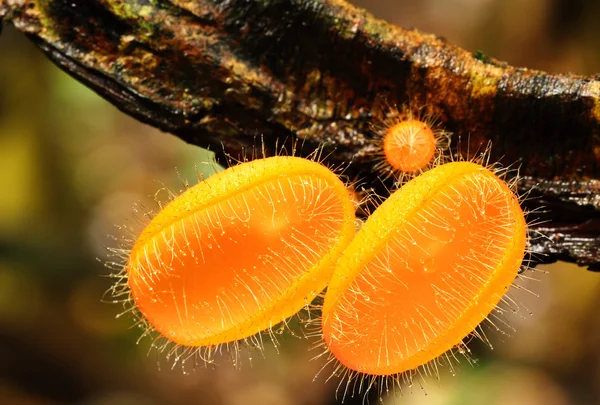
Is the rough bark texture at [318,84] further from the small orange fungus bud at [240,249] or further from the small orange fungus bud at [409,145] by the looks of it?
the small orange fungus bud at [240,249]

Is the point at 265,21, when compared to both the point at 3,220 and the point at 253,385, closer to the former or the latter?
the point at 253,385

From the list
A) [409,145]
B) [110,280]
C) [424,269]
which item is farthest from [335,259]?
[110,280]

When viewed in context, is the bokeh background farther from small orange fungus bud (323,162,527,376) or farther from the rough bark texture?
small orange fungus bud (323,162,527,376)

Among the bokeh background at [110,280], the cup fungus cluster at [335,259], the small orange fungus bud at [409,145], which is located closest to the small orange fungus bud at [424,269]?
the cup fungus cluster at [335,259]

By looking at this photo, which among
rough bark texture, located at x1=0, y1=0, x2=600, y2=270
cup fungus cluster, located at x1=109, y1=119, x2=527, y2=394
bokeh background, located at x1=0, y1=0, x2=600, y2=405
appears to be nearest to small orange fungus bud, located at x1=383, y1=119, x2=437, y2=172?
rough bark texture, located at x1=0, y1=0, x2=600, y2=270

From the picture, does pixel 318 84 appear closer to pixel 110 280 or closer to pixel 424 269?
pixel 424 269
